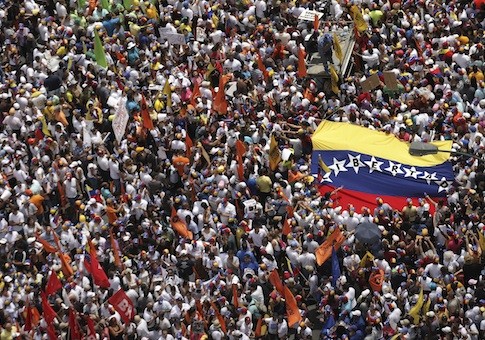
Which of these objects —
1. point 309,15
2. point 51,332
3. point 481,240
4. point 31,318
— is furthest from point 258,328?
point 309,15

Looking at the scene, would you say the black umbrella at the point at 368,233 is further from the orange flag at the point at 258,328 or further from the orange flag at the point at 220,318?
the orange flag at the point at 220,318

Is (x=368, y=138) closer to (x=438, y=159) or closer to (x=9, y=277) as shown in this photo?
(x=438, y=159)

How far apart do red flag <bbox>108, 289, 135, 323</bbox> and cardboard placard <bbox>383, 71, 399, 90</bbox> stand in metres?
9.60

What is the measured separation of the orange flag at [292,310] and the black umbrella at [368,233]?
2.22 metres

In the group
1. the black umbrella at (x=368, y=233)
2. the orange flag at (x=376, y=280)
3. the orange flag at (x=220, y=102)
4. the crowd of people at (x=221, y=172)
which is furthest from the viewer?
the orange flag at (x=220, y=102)

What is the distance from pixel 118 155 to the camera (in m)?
39.1

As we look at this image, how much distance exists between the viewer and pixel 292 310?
113 feet

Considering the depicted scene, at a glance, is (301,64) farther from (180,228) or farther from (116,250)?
(116,250)

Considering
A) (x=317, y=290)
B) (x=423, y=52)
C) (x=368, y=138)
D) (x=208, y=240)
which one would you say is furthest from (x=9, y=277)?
(x=423, y=52)

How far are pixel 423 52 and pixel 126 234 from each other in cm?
985

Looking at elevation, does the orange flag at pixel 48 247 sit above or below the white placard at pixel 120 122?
below

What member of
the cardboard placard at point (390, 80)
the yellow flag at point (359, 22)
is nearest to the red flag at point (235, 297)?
the cardboard placard at point (390, 80)

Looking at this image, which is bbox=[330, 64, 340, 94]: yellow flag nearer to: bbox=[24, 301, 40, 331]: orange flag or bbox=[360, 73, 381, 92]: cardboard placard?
bbox=[360, 73, 381, 92]: cardboard placard

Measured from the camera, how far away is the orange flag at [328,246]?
117ft
